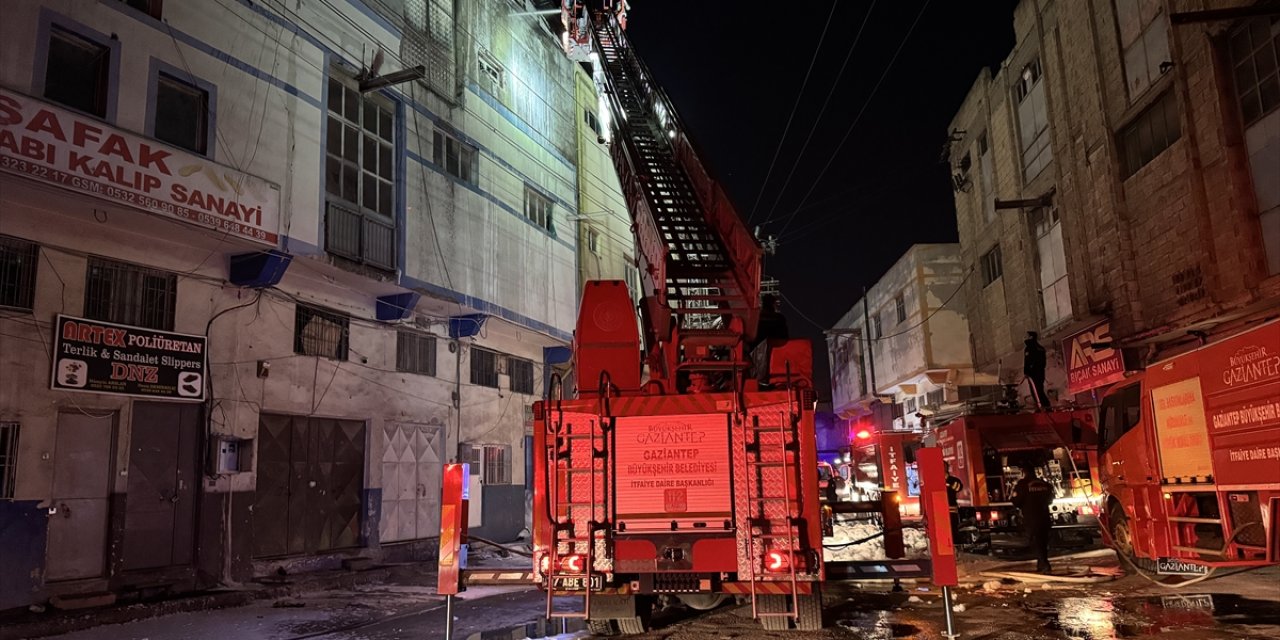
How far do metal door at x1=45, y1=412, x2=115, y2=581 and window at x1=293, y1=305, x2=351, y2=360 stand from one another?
150 inches

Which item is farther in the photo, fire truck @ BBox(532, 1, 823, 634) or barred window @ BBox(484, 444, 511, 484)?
barred window @ BBox(484, 444, 511, 484)

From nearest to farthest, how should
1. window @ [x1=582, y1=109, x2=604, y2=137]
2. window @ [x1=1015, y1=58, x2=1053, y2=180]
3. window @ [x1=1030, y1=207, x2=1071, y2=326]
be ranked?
window @ [x1=1030, y1=207, x2=1071, y2=326] → window @ [x1=1015, y1=58, x2=1053, y2=180] → window @ [x1=582, y1=109, x2=604, y2=137]

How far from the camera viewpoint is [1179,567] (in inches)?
382

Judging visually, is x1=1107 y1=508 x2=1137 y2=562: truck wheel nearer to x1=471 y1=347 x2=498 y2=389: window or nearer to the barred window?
the barred window

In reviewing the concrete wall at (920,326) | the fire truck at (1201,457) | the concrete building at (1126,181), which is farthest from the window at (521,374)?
the concrete wall at (920,326)

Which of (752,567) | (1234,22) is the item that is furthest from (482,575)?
(1234,22)

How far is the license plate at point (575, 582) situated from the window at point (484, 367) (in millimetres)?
12698

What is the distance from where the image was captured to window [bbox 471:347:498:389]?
19922 millimetres

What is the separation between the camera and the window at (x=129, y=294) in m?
11.3

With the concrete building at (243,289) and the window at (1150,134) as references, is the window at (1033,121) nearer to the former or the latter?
the window at (1150,134)

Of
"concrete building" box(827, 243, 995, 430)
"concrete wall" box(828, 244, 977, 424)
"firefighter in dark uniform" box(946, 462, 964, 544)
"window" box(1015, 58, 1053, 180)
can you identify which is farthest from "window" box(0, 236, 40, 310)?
"concrete wall" box(828, 244, 977, 424)

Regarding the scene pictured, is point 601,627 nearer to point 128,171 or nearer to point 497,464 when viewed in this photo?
point 128,171

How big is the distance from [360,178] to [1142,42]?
1703 cm

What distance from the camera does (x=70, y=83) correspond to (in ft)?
35.7
